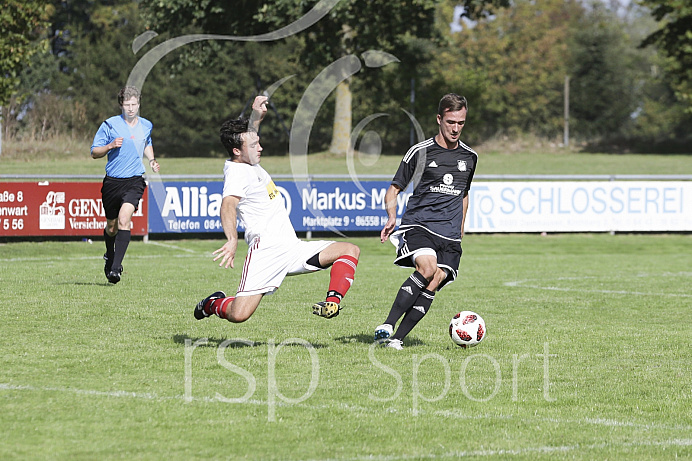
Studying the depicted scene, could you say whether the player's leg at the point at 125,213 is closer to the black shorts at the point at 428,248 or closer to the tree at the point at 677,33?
the black shorts at the point at 428,248

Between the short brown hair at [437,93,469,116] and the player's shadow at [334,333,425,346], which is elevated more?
the short brown hair at [437,93,469,116]

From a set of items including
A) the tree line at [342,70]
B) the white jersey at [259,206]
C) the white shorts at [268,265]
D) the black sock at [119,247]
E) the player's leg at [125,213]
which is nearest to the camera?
the white jersey at [259,206]

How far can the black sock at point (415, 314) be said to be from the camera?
836 cm

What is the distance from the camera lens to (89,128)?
37.7 m

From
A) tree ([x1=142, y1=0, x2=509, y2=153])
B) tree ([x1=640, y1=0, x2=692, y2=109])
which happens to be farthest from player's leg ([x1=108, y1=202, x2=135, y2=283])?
tree ([x1=640, y1=0, x2=692, y2=109])

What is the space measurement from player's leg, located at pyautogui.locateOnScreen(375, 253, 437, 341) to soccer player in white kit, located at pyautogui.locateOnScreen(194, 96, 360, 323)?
56 cm

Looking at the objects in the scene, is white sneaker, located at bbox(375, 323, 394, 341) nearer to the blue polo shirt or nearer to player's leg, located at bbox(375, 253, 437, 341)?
player's leg, located at bbox(375, 253, 437, 341)

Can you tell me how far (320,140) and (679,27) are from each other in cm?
2140

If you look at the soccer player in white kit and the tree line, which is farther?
the tree line

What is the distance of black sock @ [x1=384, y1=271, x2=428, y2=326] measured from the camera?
834 cm

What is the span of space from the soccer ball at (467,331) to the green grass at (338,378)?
11 centimetres

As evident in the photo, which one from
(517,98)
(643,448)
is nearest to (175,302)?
(643,448)

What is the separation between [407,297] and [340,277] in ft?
2.41

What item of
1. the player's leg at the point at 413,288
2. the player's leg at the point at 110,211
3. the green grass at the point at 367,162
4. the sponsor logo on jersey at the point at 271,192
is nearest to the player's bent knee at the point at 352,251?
the player's leg at the point at 413,288
